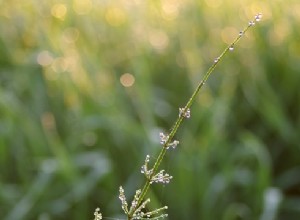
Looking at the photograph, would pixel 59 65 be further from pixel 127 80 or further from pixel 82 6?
pixel 82 6

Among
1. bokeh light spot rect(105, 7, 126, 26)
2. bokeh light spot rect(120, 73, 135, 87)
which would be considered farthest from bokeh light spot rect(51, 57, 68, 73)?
bokeh light spot rect(105, 7, 126, 26)

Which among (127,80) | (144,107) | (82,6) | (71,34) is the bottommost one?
(144,107)

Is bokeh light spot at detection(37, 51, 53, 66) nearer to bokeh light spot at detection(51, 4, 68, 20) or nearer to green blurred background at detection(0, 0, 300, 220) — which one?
green blurred background at detection(0, 0, 300, 220)

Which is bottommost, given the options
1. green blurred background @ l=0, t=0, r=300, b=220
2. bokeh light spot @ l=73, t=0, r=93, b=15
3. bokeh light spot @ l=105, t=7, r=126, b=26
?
green blurred background @ l=0, t=0, r=300, b=220

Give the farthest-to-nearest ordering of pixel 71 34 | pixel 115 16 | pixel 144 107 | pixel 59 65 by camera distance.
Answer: pixel 115 16
pixel 71 34
pixel 59 65
pixel 144 107

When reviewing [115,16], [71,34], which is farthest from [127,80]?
[115,16]

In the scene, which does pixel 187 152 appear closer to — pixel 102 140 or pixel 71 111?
pixel 102 140
